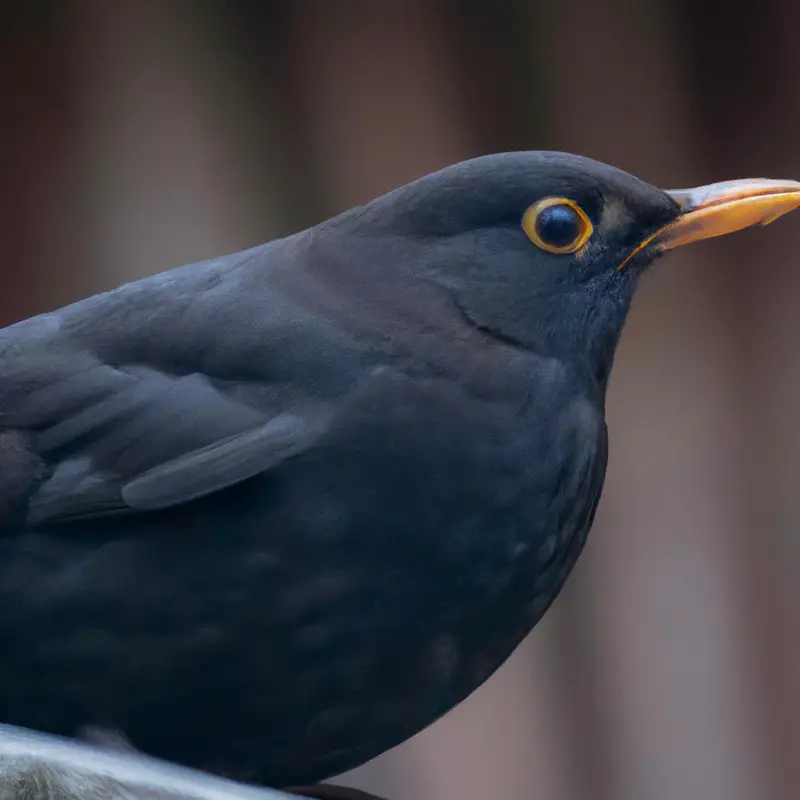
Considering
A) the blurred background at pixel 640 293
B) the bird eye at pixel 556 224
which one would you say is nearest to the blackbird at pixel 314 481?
the bird eye at pixel 556 224

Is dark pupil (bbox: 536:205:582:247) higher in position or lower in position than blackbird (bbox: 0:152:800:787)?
higher

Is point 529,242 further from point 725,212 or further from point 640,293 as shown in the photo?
point 640,293

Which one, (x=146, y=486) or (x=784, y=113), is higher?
(x=784, y=113)

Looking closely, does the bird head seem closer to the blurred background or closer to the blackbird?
the blackbird

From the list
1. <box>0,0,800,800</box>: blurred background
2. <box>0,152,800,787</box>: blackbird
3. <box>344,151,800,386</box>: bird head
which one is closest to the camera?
<box>0,152,800,787</box>: blackbird

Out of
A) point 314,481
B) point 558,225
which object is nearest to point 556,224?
point 558,225

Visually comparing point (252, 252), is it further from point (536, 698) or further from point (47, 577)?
point (536, 698)

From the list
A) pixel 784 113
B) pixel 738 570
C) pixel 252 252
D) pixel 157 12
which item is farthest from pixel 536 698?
pixel 157 12

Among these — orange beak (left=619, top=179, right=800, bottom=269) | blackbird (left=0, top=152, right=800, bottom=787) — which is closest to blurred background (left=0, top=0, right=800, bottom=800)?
orange beak (left=619, top=179, right=800, bottom=269)
